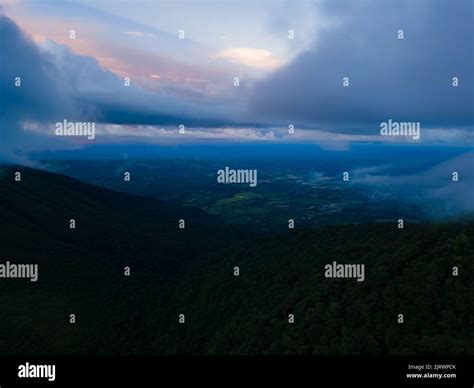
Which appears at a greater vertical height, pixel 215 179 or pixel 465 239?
pixel 215 179

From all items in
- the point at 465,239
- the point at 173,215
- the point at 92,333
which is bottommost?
the point at 92,333

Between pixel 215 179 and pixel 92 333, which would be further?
pixel 92 333

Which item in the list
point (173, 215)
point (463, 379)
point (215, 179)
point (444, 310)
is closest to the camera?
point (463, 379)

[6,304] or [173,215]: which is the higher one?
[173,215]

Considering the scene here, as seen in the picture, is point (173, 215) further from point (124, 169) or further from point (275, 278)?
point (275, 278)

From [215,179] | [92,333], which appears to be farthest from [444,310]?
[92,333]

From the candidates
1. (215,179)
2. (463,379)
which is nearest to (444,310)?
(463,379)

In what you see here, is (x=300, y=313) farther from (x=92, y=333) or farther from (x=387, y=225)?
(x=92, y=333)

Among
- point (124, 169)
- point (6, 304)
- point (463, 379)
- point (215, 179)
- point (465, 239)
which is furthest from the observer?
point (6, 304)

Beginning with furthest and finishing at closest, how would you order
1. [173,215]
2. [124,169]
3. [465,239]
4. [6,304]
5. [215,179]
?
[173,215]
[6,304]
[124,169]
[215,179]
[465,239]
